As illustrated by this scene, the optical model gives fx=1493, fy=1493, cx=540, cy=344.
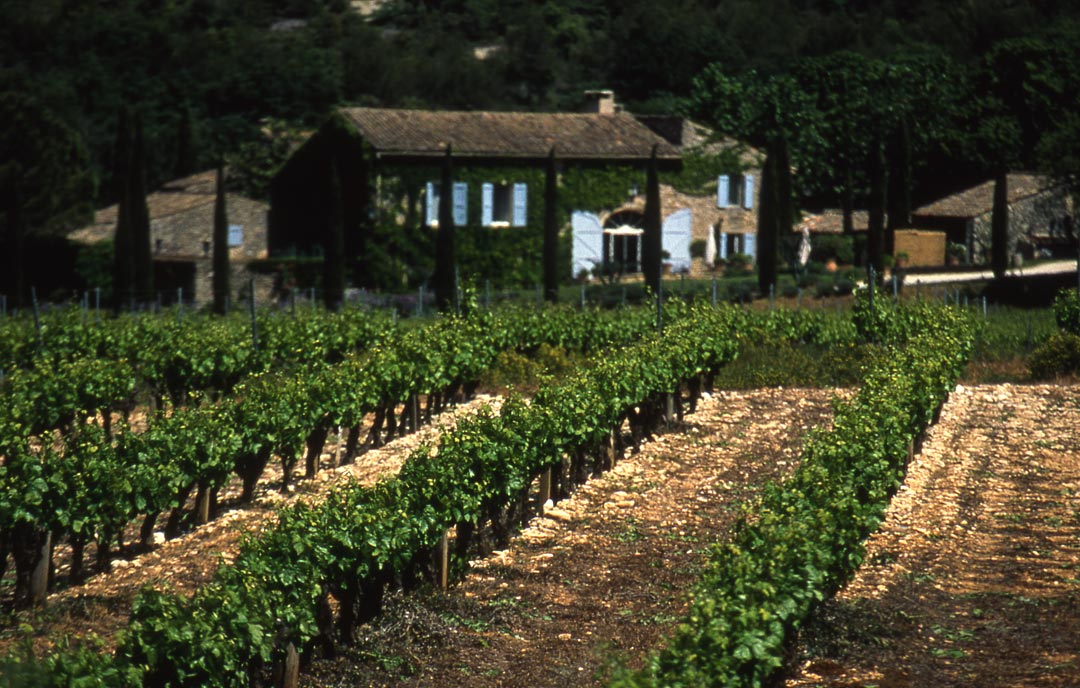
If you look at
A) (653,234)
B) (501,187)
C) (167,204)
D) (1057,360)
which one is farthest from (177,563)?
(167,204)

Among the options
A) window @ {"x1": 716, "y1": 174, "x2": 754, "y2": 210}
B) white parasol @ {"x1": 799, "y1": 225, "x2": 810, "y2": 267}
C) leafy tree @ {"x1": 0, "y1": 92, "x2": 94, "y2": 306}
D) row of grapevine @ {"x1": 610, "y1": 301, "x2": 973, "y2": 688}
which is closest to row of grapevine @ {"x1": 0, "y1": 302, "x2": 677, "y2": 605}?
row of grapevine @ {"x1": 610, "y1": 301, "x2": 973, "y2": 688}

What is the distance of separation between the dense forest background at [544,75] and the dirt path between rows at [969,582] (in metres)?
25.2

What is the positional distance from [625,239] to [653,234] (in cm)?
590

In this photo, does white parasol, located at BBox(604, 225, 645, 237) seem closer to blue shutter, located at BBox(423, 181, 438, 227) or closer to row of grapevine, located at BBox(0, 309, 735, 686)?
blue shutter, located at BBox(423, 181, 438, 227)

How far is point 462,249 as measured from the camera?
43.9 m

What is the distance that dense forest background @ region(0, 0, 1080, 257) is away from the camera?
60938 millimetres

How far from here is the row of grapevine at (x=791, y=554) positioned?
9.92m

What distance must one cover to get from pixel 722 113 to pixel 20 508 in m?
51.1

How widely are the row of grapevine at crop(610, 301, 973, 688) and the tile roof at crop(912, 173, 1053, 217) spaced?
39.6m

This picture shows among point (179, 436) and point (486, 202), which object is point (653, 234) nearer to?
point (486, 202)

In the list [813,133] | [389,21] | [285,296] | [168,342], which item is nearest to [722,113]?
[813,133]

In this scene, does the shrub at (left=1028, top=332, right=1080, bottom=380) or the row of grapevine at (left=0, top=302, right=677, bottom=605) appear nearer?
the row of grapevine at (left=0, top=302, right=677, bottom=605)

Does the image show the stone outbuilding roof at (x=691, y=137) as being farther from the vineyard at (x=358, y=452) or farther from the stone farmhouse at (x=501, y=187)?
the vineyard at (x=358, y=452)

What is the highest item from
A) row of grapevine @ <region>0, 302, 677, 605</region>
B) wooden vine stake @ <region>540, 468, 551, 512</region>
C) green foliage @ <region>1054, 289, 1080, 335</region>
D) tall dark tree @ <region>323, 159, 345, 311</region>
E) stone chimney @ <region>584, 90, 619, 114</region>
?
stone chimney @ <region>584, 90, 619, 114</region>
